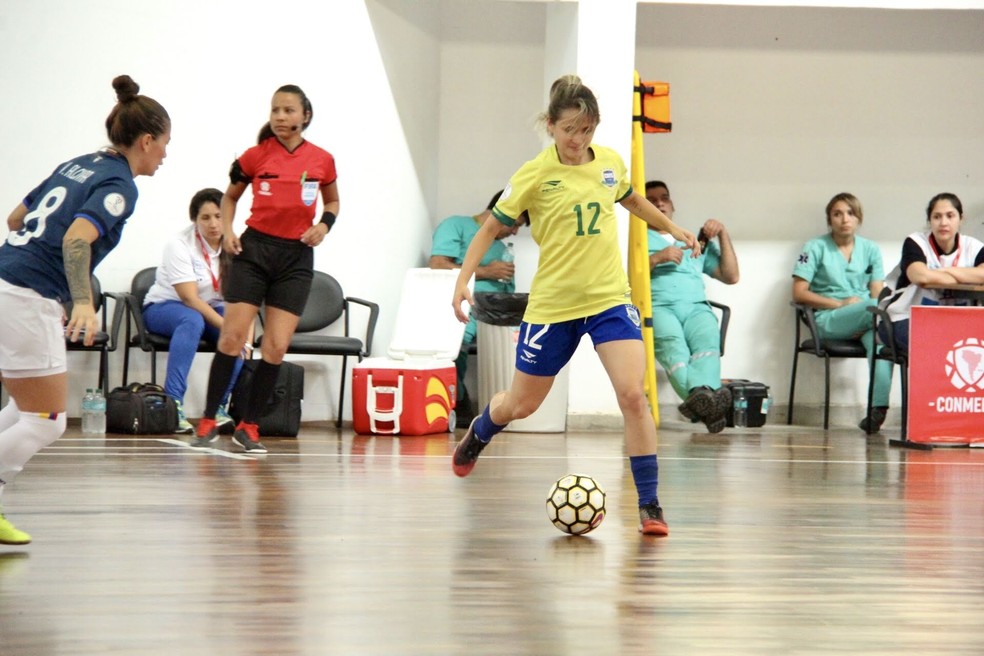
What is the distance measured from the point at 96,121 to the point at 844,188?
496 cm

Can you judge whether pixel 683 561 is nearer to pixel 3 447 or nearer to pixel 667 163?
pixel 3 447

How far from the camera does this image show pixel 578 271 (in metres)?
3.65

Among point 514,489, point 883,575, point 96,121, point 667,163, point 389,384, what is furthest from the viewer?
point 667,163

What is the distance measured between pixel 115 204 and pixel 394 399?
381cm

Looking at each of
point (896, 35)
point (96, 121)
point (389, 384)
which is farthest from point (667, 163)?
point (96, 121)

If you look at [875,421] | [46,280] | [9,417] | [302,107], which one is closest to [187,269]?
[302,107]

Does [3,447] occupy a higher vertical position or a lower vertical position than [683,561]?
higher

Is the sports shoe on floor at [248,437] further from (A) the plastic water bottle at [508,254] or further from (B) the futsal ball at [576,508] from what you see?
(A) the plastic water bottle at [508,254]

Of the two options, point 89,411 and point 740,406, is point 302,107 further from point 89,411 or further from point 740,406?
point 740,406

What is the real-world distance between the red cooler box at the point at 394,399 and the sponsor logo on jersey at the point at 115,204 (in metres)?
3.76

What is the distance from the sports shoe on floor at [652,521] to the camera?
352 centimetres

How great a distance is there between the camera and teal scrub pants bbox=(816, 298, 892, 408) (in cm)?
757

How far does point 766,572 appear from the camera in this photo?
3.03m

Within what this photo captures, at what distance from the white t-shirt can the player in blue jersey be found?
11.7 feet
